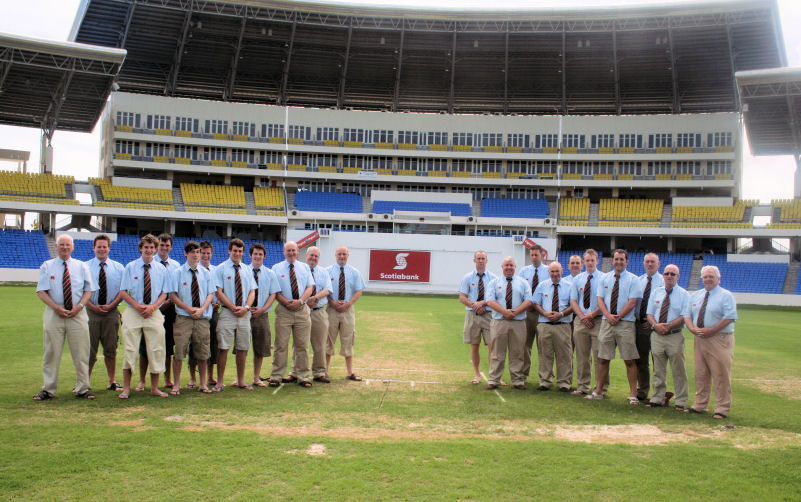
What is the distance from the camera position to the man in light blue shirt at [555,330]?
941 cm

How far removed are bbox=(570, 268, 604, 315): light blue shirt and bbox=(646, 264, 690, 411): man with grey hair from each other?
95 centimetres

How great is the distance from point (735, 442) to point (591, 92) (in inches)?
1902

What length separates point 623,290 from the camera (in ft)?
29.1

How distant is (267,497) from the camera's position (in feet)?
15.2

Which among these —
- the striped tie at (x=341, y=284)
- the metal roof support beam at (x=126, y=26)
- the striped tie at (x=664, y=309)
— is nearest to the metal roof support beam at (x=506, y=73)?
the metal roof support beam at (x=126, y=26)

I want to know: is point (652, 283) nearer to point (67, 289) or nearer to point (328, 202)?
point (67, 289)

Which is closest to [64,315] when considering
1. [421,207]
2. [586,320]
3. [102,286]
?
[102,286]

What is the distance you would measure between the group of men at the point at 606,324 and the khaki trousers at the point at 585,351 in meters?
0.02

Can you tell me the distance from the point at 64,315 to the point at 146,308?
3.55 ft

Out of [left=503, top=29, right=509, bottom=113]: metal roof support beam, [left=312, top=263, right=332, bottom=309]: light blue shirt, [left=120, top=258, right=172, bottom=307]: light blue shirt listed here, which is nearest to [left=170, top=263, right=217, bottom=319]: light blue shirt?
[left=120, top=258, right=172, bottom=307]: light blue shirt

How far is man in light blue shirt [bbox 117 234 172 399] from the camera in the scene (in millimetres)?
8078

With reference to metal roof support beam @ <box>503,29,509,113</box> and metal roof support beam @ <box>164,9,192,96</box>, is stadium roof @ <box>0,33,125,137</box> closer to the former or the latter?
metal roof support beam @ <box>164,9,192,96</box>

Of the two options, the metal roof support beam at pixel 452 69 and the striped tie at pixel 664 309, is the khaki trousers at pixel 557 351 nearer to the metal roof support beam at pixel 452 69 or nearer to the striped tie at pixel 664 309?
the striped tie at pixel 664 309

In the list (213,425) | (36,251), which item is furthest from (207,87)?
(213,425)
